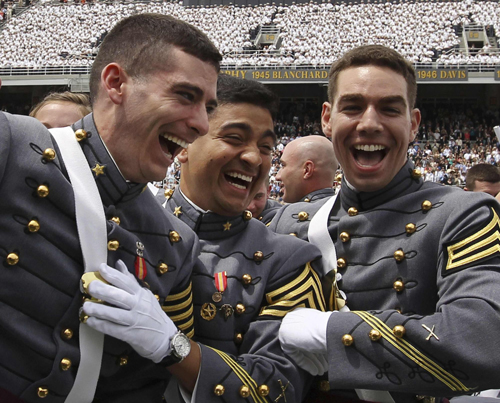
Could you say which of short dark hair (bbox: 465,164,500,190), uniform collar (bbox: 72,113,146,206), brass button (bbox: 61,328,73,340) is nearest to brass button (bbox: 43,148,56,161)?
uniform collar (bbox: 72,113,146,206)

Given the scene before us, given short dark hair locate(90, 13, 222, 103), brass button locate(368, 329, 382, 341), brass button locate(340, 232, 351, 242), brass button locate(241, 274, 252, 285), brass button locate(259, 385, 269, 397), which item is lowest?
brass button locate(259, 385, 269, 397)

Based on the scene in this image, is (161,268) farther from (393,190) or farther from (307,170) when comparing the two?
(307,170)

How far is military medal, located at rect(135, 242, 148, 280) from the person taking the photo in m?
2.23

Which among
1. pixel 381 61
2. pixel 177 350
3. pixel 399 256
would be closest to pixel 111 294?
pixel 177 350

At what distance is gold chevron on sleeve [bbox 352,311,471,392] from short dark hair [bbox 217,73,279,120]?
105 cm

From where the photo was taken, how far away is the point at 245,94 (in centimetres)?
274

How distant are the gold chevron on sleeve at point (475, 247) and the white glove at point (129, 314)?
109 centimetres

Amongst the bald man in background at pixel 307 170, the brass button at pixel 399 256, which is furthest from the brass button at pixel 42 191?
the bald man in background at pixel 307 170

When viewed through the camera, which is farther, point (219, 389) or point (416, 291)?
A: point (416, 291)

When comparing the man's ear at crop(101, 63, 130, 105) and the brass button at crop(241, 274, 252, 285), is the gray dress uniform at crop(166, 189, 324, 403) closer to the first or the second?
the brass button at crop(241, 274, 252, 285)

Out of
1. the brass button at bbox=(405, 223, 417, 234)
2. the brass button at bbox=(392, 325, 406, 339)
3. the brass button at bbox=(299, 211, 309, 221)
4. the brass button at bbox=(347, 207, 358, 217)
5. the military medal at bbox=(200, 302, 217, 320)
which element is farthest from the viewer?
the brass button at bbox=(299, 211, 309, 221)

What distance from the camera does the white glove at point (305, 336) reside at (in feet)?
7.89

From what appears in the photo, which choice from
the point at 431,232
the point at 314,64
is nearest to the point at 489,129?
the point at 314,64

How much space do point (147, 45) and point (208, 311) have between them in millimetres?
1045
